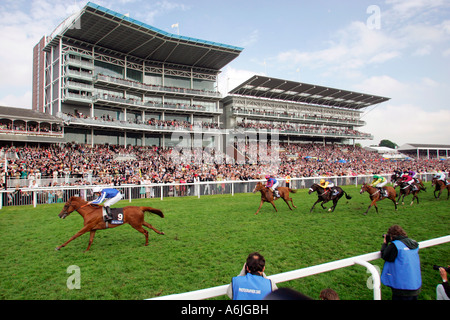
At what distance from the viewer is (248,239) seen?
6.20 m

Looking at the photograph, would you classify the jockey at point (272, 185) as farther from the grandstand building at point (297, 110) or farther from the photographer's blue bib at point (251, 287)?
the grandstand building at point (297, 110)

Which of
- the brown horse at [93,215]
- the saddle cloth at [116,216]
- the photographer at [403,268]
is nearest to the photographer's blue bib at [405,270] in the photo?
the photographer at [403,268]

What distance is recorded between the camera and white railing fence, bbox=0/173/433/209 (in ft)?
38.1

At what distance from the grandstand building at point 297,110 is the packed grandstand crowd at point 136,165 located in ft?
16.3

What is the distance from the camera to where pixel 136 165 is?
21.9 meters

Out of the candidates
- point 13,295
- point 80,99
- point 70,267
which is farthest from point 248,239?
point 80,99

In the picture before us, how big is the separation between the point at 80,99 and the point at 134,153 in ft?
25.6

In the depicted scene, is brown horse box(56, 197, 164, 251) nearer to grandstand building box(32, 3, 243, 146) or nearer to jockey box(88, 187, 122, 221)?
jockey box(88, 187, 122, 221)

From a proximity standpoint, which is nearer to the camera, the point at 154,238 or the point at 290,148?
the point at 154,238

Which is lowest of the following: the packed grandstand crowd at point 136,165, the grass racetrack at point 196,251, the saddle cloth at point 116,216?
the grass racetrack at point 196,251

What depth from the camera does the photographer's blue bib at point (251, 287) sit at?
6.98 feet
